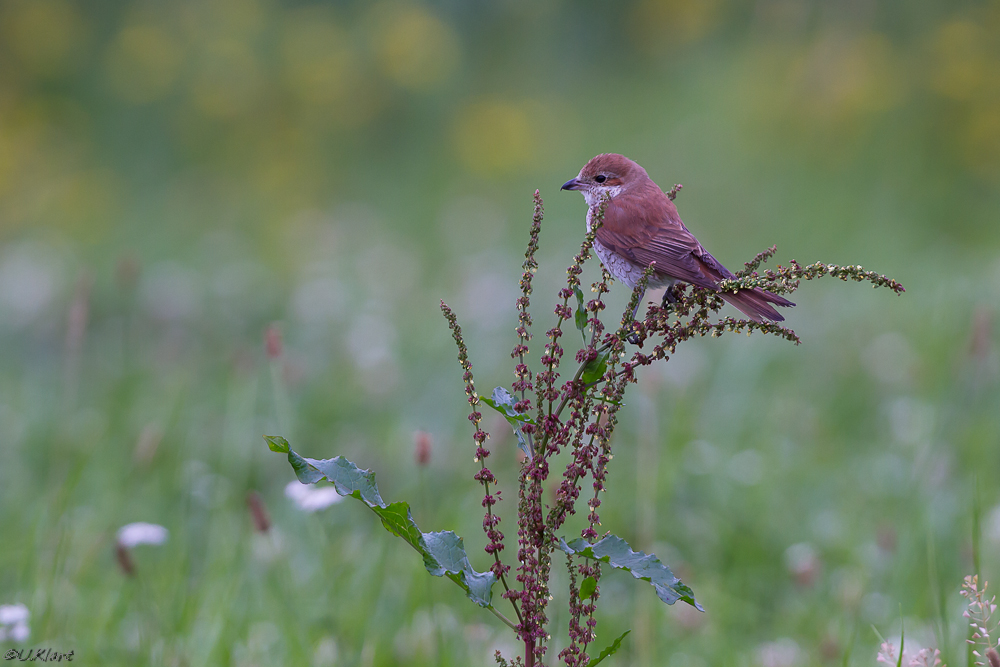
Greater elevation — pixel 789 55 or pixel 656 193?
pixel 789 55

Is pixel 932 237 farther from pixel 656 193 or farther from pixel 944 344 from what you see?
pixel 656 193

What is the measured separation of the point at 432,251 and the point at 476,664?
5.47 metres

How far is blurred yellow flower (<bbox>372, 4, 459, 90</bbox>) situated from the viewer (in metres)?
9.51

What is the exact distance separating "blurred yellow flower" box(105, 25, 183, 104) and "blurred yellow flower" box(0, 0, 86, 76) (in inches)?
19.0

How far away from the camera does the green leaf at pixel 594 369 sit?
1377 mm

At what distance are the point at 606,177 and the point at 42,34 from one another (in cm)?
895

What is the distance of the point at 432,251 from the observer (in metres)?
7.39

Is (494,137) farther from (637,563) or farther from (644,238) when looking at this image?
(637,563)

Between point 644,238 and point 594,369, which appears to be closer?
point 594,369

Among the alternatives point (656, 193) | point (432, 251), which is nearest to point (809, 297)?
point (432, 251)

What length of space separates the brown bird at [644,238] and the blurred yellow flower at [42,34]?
8757 mm

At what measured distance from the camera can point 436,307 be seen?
571 cm

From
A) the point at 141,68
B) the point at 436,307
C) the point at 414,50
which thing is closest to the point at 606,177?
the point at 436,307

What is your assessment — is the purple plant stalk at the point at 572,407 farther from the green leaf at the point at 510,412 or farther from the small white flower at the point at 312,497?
the small white flower at the point at 312,497
